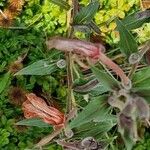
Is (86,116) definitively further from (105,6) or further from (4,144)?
(105,6)

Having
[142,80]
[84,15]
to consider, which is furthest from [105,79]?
[84,15]

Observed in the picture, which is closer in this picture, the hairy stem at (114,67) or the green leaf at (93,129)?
the hairy stem at (114,67)

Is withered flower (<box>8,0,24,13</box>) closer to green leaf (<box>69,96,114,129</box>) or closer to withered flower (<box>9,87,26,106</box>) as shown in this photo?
withered flower (<box>9,87,26,106</box>)

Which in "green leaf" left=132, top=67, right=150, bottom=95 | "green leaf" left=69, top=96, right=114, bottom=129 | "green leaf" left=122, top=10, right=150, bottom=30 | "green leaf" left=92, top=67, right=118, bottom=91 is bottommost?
"green leaf" left=69, top=96, right=114, bottom=129

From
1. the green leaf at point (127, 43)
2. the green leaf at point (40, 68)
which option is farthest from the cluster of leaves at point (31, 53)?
the green leaf at point (127, 43)

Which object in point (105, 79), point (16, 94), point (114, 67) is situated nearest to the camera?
point (114, 67)

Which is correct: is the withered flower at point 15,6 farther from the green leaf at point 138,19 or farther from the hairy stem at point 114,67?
the hairy stem at point 114,67

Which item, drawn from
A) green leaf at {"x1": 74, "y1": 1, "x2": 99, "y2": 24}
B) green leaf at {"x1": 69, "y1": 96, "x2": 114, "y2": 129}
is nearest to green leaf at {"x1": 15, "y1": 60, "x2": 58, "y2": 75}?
green leaf at {"x1": 74, "y1": 1, "x2": 99, "y2": 24}

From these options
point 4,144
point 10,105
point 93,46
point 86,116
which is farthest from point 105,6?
point 93,46

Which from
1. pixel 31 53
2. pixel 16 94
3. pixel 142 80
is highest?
pixel 142 80

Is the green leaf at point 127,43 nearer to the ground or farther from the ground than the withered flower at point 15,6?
farther from the ground

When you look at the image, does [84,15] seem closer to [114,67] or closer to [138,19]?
[138,19]
